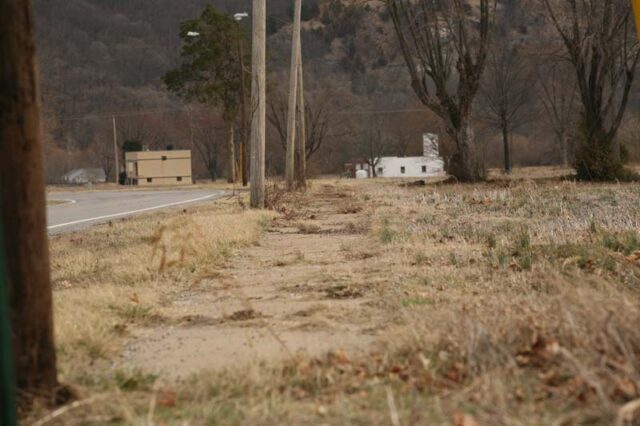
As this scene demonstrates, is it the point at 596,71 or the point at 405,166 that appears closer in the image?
the point at 596,71

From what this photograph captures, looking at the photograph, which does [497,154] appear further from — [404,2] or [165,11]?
[165,11]

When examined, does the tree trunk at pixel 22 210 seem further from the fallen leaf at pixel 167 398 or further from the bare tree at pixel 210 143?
the bare tree at pixel 210 143

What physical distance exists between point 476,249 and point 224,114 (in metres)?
48.9

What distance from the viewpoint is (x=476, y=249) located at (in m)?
8.72

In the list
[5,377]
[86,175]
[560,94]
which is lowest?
[86,175]

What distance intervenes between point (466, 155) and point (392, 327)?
25490mm

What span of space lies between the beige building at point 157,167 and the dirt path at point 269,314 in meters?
61.8

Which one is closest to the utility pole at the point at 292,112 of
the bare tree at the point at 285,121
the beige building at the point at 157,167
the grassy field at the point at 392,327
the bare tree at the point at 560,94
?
the grassy field at the point at 392,327

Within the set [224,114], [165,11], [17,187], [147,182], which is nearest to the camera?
[17,187]

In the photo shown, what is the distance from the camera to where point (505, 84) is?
5978cm

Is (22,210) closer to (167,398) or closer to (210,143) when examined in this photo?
(167,398)

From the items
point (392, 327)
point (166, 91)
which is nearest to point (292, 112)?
point (392, 327)

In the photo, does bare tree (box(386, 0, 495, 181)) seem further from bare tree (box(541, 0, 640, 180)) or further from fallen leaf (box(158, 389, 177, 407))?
fallen leaf (box(158, 389, 177, 407))

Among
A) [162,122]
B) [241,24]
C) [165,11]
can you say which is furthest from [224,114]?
[165,11]
